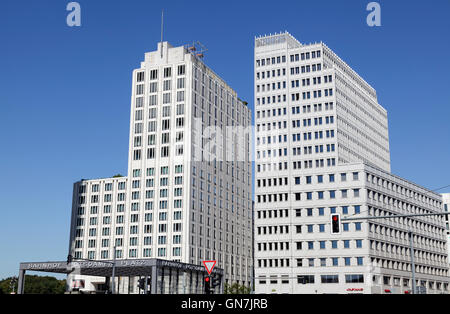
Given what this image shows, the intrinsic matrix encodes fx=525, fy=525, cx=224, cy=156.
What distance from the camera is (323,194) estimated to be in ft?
395

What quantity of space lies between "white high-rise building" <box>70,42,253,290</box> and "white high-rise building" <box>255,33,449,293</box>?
23524 millimetres

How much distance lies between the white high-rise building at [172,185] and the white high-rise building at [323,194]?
23524mm

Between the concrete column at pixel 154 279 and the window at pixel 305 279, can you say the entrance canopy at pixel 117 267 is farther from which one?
the window at pixel 305 279

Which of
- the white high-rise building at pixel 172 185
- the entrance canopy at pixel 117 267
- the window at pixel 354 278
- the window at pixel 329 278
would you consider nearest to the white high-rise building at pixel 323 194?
the window at pixel 329 278

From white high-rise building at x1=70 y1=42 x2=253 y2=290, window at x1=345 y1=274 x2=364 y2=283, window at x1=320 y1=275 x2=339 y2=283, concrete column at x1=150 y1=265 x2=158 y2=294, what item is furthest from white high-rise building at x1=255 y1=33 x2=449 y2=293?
concrete column at x1=150 y1=265 x2=158 y2=294

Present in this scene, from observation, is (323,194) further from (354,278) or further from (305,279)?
(354,278)

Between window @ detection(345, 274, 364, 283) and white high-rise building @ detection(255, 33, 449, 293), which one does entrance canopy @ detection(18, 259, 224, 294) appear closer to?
Result: white high-rise building @ detection(255, 33, 449, 293)

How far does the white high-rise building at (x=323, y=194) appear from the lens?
11450 cm

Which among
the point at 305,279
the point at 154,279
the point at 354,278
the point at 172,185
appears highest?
the point at 172,185

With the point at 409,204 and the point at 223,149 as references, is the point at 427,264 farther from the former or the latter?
the point at 223,149

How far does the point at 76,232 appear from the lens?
158 m

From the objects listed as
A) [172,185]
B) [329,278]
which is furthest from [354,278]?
[172,185]

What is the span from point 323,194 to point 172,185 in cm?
4439
